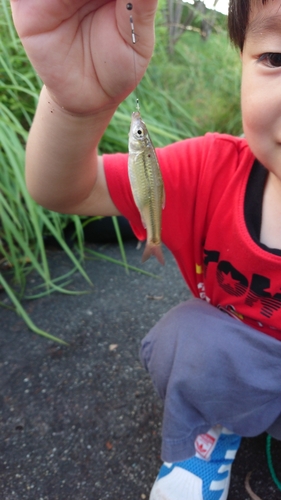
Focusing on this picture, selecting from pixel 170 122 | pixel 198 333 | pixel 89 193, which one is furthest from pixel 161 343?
pixel 170 122

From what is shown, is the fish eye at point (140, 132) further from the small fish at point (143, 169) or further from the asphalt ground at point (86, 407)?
the asphalt ground at point (86, 407)

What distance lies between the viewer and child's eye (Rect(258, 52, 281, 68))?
0.99 meters

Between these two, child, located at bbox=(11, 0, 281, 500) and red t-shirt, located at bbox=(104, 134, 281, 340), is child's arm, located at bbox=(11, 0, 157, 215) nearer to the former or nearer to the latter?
child, located at bbox=(11, 0, 281, 500)

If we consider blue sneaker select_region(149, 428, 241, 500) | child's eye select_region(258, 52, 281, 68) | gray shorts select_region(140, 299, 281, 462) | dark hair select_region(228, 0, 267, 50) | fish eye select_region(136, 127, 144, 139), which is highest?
dark hair select_region(228, 0, 267, 50)

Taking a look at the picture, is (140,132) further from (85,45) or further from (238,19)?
(238,19)

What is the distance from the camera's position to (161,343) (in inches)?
53.0

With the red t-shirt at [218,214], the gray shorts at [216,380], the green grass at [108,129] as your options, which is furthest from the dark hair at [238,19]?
the green grass at [108,129]

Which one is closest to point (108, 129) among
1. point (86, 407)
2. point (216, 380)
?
point (86, 407)

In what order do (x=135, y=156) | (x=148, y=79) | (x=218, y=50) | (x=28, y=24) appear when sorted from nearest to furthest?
(x=28, y=24)
(x=135, y=156)
(x=148, y=79)
(x=218, y=50)

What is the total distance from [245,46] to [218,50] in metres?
2.91

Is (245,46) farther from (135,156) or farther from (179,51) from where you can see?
(179,51)

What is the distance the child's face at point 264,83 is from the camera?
987 mm

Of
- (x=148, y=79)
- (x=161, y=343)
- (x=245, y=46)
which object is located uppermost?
(x=245, y=46)

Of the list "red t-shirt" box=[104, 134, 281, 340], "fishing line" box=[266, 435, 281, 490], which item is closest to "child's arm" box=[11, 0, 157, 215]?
"red t-shirt" box=[104, 134, 281, 340]
